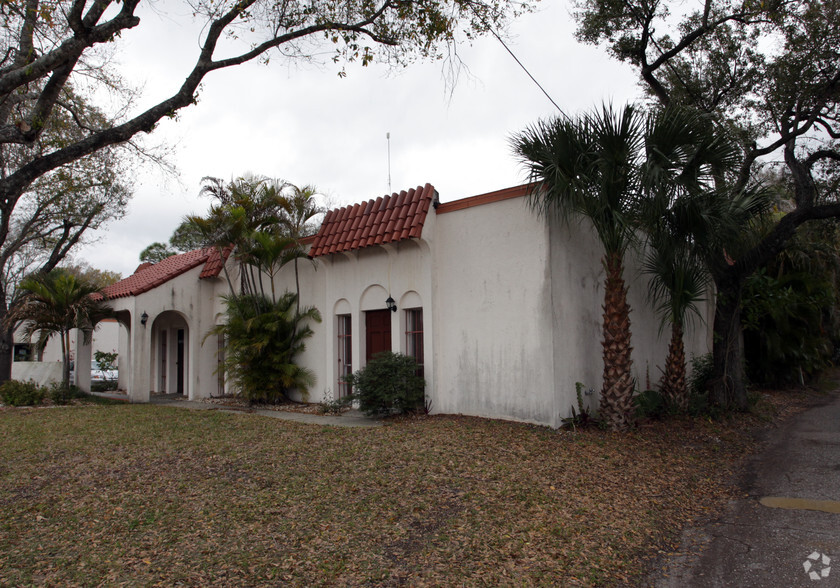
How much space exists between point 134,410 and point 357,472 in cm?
893

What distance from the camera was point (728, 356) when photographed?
445 inches

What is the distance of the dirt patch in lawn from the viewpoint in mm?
4195

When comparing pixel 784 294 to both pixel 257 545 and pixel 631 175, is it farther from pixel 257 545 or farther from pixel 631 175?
pixel 257 545

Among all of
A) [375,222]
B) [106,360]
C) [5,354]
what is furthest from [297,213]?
[106,360]

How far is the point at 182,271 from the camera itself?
15.5 m

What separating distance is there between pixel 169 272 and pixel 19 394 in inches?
193

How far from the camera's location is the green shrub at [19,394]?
1438cm

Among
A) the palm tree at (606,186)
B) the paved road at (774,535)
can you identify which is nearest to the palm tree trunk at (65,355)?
the palm tree at (606,186)

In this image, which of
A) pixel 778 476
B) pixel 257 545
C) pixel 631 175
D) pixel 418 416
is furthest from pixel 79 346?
pixel 778 476

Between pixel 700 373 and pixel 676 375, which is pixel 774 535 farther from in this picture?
pixel 700 373

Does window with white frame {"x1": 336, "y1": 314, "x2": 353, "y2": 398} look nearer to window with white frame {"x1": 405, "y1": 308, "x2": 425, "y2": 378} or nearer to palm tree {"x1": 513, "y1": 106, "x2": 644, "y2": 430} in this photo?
window with white frame {"x1": 405, "y1": 308, "x2": 425, "y2": 378}

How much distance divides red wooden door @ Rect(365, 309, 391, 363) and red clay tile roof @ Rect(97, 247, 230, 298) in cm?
473

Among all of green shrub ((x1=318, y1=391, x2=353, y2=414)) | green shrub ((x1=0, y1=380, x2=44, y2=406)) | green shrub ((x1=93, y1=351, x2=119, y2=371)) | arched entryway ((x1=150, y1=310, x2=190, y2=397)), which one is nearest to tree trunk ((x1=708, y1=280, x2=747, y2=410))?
green shrub ((x1=318, y1=391, x2=353, y2=414))

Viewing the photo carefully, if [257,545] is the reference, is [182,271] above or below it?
above
